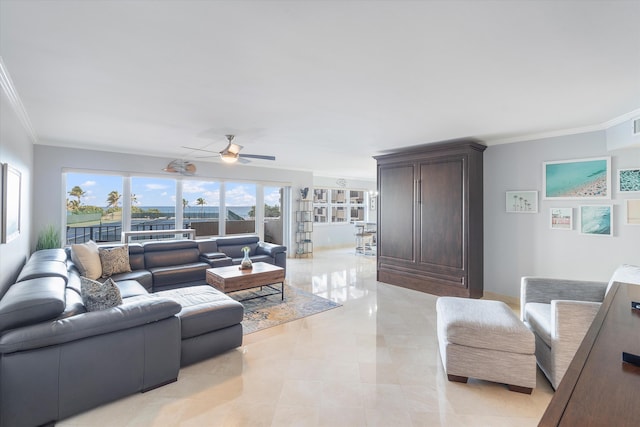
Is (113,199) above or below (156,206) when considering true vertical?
above

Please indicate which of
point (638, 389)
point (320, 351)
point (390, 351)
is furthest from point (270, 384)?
point (638, 389)

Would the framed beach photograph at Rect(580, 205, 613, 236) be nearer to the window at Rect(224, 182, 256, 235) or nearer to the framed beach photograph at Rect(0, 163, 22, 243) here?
the framed beach photograph at Rect(0, 163, 22, 243)

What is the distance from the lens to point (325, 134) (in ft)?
13.8

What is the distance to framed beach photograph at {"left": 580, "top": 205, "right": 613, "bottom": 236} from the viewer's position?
3.60 metres

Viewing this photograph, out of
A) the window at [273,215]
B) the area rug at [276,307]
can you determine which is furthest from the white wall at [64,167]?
the area rug at [276,307]

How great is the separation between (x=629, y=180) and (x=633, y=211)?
36 cm

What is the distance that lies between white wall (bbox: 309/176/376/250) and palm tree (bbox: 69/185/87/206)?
5.65 meters

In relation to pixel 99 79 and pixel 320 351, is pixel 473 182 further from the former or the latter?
pixel 99 79

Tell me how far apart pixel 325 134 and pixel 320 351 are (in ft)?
9.07

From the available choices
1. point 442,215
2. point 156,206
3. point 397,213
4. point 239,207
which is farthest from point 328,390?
point 239,207

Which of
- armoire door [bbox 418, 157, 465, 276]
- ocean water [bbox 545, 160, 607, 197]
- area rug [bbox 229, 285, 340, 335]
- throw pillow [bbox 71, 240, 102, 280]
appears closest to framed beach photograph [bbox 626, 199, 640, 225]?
ocean water [bbox 545, 160, 607, 197]

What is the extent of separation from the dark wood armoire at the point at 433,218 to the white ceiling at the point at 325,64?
76 centimetres

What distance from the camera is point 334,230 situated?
9945 millimetres

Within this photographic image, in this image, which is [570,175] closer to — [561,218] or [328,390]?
[561,218]
